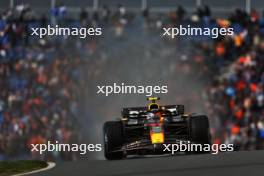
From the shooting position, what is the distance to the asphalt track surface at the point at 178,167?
12.1 meters

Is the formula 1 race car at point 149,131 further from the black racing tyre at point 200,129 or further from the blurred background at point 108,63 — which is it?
the blurred background at point 108,63

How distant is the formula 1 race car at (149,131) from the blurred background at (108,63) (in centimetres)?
851

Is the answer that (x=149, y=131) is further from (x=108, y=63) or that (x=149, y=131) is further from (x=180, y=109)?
(x=108, y=63)

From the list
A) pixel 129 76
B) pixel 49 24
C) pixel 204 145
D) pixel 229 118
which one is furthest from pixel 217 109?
pixel 204 145

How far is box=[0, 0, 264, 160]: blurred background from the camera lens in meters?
25.3

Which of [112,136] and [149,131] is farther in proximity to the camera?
[149,131]

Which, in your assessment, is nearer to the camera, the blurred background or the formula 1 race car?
the formula 1 race car

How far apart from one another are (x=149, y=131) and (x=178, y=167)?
279 cm

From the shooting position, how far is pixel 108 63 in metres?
27.1

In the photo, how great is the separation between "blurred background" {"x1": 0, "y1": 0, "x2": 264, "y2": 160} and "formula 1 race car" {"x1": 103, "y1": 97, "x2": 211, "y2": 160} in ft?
27.9

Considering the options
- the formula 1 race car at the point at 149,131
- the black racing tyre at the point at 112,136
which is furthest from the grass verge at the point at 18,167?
the formula 1 race car at the point at 149,131

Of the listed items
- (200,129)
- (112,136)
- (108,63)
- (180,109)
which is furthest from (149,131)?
(108,63)

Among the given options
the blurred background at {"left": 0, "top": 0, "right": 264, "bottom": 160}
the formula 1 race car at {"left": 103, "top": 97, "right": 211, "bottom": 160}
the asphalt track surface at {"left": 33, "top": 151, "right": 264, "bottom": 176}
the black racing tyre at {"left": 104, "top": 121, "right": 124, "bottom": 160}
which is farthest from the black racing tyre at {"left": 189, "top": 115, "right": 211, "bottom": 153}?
the blurred background at {"left": 0, "top": 0, "right": 264, "bottom": 160}

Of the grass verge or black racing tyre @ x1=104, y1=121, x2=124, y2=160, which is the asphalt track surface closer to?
the grass verge
